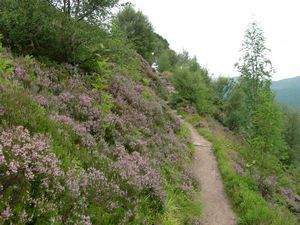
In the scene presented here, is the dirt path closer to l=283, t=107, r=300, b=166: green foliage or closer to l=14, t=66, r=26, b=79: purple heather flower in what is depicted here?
l=14, t=66, r=26, b=79: purple heather flower

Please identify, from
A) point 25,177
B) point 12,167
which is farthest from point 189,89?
point 12,167

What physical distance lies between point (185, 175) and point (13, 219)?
9.29 m

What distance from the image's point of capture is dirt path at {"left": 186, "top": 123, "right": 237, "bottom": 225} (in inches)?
433

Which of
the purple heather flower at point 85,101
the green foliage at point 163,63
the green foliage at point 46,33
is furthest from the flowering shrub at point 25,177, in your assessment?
the green foliage at point 163,63

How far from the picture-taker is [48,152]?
5.59 metres

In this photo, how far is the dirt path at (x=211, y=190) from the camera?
1099 centimetres

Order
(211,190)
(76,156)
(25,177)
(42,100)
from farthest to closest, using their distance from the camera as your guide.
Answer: (211,190) < (42,100) < (76,156) < (25,177)

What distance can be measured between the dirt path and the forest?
0.32m

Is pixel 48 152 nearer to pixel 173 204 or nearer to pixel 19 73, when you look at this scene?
pixel 19 73

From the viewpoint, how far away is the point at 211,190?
13289 millimetres

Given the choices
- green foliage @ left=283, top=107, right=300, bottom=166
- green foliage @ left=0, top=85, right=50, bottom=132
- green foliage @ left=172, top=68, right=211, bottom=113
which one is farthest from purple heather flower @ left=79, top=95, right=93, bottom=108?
green foliage @ left=283, top=107, right=300, bottom=166

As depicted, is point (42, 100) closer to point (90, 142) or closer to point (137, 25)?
point (90, 142)

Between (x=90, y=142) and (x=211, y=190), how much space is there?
711 centimetres

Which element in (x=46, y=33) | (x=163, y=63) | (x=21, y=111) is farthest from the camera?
(x=163, y=63)
